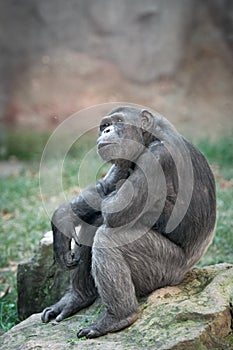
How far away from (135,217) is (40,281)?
1.89 metres

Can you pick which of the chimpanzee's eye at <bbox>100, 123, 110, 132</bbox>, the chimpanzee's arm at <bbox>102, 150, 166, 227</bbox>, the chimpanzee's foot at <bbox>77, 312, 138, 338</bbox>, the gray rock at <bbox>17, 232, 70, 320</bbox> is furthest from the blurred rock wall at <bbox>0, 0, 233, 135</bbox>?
the chimpanzee's foot at <bbox>77, 312, 138, 338</bbox>

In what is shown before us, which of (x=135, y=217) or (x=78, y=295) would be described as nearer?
(x=135, y=217)

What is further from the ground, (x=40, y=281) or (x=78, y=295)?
(x=40, y=281)

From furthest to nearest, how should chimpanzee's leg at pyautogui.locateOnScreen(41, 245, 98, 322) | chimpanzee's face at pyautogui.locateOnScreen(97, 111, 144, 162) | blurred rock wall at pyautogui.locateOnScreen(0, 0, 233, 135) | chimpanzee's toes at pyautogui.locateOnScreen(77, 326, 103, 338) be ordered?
1. blurred rock wall at pyautogui.locateOnScreen(0, 0, 233, 135)
2. chimpanzee's leg at pyautogui.locateOnScreen(41, 245, 98, 322)
3. chimpanzee's face at pyautogui.locateOnScreen(97, 111, 144, 162)
4. chimpanzee's toes at pyautogui.locateOnScreen(77, 326, 103, 338)

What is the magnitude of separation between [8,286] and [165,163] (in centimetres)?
298

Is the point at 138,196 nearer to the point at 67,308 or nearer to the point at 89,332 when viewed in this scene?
the point at 89,332

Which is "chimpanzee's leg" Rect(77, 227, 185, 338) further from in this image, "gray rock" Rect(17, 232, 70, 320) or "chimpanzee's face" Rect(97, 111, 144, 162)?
"gray rock" Rect(17, 232, 70, 320)

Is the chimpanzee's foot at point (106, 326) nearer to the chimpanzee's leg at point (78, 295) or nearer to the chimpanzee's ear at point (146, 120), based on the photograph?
the chimpanzee's leg at point (78, 295)

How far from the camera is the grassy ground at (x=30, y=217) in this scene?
→ 6312mm

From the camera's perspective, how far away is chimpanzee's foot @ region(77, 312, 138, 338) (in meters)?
3.87

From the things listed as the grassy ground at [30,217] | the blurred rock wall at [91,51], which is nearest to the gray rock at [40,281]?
the grassy ground at [30,217]

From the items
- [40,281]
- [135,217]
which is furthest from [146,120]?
[40,281]

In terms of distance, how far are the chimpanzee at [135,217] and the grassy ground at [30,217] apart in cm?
166

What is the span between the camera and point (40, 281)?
553 centimetres
